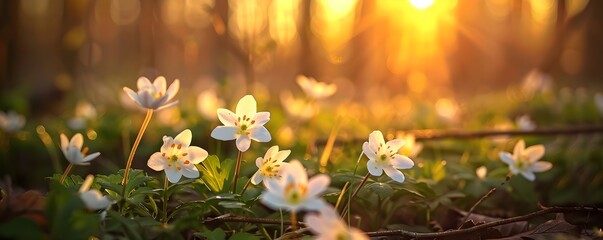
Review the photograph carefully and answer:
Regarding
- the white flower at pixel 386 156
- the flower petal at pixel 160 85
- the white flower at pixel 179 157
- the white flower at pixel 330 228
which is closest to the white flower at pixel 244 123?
the white flower at pixel 179 157

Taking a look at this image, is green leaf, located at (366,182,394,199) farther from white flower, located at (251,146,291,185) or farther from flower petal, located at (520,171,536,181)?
flower petal, located at (520,171,536,181)

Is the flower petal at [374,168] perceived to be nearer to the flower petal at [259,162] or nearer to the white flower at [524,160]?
the flower petal at [259,162]

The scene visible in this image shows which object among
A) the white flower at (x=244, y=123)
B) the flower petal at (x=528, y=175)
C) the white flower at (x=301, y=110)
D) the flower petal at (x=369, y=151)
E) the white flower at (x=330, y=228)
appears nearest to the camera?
the white flower at (x=330, y=228)

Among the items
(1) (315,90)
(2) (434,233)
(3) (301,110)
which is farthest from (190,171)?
(3) (301,110)

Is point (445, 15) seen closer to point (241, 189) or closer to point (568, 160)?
point (568, 160)

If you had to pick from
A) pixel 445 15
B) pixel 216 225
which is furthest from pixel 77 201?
pixel 445 15

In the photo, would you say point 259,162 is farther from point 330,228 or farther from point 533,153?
point 533,153

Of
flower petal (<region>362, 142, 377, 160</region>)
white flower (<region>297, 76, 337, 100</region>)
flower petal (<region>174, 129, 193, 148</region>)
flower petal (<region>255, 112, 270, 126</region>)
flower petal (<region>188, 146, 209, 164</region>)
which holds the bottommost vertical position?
flower petal (<region>188, 146, 209, 164</region>)

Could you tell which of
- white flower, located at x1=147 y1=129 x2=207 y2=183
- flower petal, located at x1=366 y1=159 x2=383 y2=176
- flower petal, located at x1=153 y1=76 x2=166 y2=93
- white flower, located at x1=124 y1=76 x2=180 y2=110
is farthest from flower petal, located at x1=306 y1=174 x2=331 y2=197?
flower petal, located at x1=153 y1=76 x2=166 y2=93
